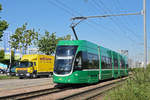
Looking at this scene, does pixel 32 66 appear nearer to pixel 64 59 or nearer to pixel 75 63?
pixel 64 59

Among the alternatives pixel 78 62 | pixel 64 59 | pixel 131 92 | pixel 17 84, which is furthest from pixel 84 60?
pixel 131 92

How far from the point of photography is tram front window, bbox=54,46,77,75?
48.5 feet

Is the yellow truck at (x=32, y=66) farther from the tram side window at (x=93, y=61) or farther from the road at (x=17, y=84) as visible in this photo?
the tram side window at (x=93, y=61)

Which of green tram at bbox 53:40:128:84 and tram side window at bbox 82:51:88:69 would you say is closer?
green tram at bbox 53:40:128:84

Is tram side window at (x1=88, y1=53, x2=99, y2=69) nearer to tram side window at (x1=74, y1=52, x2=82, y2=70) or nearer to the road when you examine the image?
tram side window at (x1=74, y1=52, x2=82, y2=70)

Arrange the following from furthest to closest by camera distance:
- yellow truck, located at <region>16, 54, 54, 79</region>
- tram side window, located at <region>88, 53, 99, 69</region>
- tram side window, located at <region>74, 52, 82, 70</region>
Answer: yellow truck, located at <region>16, 54, 54, 79</region>
tram side window, located at <region>88, 53, 99, 69</region>
tram side window, located at <region>74, 52, 82, 70</region>

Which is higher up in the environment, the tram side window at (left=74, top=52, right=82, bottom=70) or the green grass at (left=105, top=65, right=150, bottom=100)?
the tram side window at (left=74, top=52, right=82, bottom=70)

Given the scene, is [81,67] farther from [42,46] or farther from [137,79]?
[42,46]

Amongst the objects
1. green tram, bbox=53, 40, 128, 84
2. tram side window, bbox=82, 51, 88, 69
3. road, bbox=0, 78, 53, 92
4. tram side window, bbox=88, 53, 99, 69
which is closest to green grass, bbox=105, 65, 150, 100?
green tram, bbox=53, 40, 128, 84

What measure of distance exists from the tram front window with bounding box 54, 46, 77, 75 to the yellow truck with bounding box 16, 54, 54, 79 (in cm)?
1393

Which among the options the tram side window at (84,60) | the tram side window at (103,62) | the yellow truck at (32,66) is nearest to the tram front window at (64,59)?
the tram side window at (84,60)

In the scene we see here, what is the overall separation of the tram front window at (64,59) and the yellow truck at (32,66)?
45.7 feet

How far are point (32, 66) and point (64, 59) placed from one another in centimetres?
1468

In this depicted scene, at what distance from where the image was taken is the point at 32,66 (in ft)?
94.5
